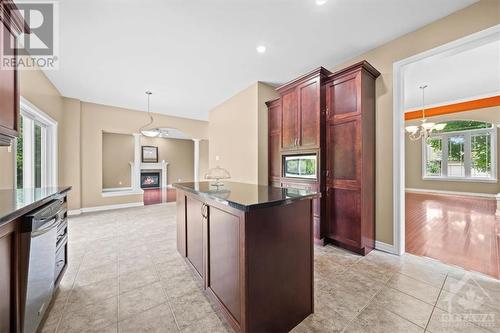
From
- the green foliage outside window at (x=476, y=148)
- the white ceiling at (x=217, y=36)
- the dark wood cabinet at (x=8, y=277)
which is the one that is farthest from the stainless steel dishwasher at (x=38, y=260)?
the green foliage outside window at (x=476, y=148)

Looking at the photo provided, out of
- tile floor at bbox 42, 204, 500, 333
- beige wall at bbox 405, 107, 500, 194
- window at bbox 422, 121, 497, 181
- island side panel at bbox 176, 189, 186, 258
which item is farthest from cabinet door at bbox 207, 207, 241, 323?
window at bbox 422, 121, 497, 181

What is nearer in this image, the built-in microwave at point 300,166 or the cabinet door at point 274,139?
the built-in microwave at point 300,166

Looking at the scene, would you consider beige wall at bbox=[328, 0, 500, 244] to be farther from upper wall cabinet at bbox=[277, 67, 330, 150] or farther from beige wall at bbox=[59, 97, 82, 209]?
beige wall at bbox=[59, 97, 82, 209]

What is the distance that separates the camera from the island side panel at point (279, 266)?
123cm

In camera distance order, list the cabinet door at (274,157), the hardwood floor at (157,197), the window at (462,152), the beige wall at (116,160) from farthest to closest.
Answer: the beige wall at (116,160), the hardwood floor at (157,197), the window at (462,152), the cabinet door at (274,157)

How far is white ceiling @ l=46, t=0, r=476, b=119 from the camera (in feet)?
6.71

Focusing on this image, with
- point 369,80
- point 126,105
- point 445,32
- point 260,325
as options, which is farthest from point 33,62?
point 445,32

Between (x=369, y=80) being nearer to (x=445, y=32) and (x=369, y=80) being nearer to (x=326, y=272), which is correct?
(x=445, y=32)

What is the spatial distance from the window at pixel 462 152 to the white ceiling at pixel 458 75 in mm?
2002

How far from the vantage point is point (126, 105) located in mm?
5328

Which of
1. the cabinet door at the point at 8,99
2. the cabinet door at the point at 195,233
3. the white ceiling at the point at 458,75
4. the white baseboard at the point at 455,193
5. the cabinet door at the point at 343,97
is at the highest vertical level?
the white ceiling at the point at 458,75
